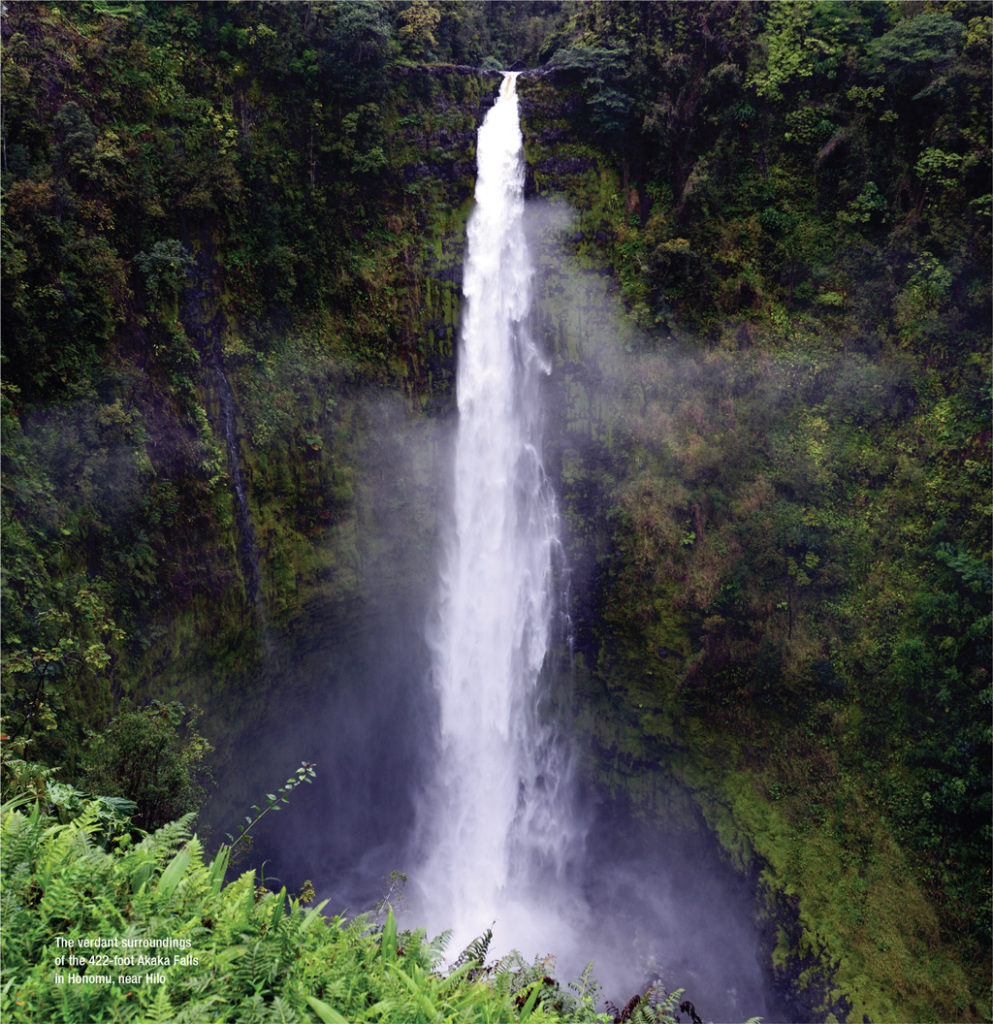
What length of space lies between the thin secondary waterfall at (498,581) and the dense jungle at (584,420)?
642mm

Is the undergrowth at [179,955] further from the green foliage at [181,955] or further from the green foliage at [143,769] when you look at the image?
the green foliage at [143,769]

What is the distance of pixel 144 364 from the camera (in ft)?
43.2

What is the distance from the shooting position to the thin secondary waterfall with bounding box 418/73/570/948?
16094 mm

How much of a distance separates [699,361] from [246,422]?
35.5ft

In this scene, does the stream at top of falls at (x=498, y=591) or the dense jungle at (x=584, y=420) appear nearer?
the dense jungle at (x=584, y=420)

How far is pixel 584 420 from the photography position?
1719cm

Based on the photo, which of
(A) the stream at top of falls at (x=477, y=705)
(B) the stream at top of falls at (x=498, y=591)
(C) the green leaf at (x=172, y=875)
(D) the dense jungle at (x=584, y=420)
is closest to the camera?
(C) the green leaf at (x=172, y=875)

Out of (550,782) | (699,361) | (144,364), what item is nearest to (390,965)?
(144,364)

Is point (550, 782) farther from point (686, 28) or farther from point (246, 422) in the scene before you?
point (686, 28)

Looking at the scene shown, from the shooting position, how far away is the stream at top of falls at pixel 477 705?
50.1 feet

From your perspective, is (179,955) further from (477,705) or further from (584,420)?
(584,420)

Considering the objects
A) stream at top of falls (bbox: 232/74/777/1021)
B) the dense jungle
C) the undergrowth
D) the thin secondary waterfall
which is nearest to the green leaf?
the undergrowth

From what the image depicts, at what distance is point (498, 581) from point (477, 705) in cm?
308

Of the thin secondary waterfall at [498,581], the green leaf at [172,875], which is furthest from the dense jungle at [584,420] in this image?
the green leaf at [172,875]
